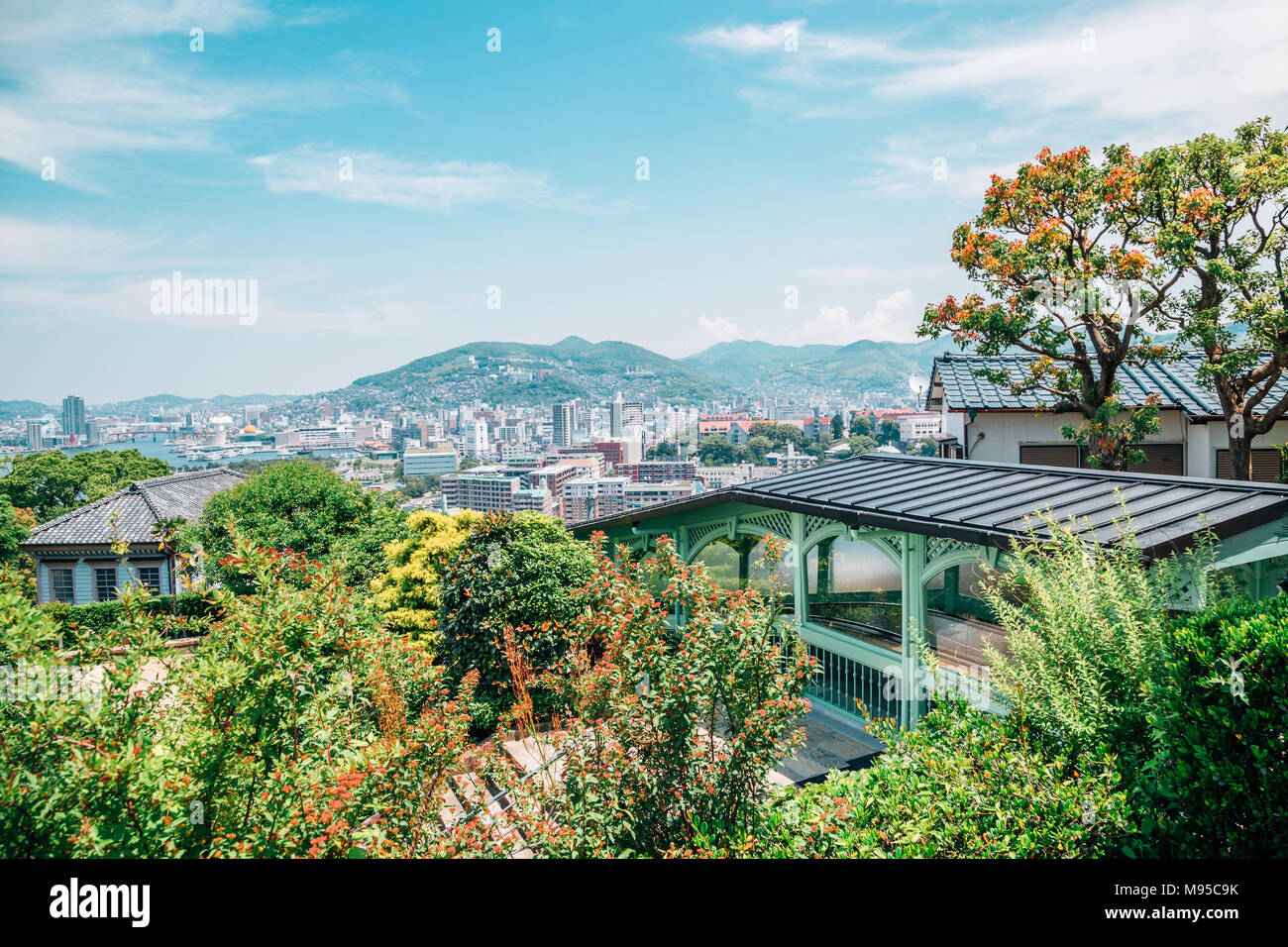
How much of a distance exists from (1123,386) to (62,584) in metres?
28.1

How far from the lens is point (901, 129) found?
22.1ft

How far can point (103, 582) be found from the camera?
20.9 meters

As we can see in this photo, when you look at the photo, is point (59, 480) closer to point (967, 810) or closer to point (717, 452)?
point (967, 810)

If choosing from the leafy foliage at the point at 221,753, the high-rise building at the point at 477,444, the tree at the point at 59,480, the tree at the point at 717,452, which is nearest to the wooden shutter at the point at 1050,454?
the leafy foliage at the point at 221,753

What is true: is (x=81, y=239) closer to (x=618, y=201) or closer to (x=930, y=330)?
(x=618, y=201)

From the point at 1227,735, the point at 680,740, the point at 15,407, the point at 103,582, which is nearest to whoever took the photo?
the point at 1227,735

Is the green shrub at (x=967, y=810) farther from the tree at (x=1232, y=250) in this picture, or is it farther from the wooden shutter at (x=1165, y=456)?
the wooden shutter at (x=1165, y=456)

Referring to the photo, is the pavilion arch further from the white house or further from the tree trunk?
the tree trunk

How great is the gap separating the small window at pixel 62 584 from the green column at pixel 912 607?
77.6 ft

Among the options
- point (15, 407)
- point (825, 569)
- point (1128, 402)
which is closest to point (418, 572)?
point (15, 407)

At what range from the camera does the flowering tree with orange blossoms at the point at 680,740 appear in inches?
132

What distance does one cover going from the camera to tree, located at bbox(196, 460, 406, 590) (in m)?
16.1

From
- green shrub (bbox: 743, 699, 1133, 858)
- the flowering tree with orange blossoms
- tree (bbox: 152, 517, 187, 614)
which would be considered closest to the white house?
green shrub (bbox: 743, 699, 1133, 858)
